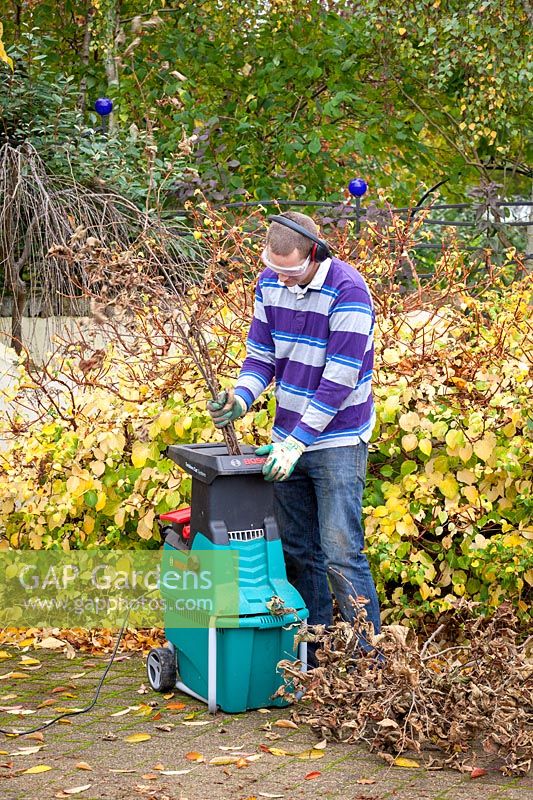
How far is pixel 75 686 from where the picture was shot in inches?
170

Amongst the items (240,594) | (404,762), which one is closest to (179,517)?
(240,594)

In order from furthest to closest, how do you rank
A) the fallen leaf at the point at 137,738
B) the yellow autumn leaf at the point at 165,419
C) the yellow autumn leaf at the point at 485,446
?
the yellow autumn leaf at the point at 165,419 → the yellow autumn leaf at the point at 485,446 → the fallen leaf at the point at 137,738

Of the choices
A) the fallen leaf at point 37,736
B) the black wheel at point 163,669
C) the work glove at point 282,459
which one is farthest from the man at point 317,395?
the fallen leaf at point 37,736

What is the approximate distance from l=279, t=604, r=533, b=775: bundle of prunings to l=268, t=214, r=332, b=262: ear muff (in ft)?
4.05

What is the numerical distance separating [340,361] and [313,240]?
42cm

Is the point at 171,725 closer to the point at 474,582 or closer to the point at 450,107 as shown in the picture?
the point at 474,582

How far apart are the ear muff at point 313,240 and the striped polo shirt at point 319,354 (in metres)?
0.05

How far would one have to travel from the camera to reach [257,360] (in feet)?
13.9

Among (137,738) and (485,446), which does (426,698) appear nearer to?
(137,738)

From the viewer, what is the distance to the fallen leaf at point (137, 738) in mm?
3697

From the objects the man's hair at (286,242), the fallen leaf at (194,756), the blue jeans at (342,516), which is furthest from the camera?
the blue jeans at (342,516)

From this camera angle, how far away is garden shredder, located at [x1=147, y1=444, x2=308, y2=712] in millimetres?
3834

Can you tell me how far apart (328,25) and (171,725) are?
9038 mm

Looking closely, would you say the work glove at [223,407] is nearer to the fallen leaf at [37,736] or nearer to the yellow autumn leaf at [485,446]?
the yellow autumn leaf at [485,446]
